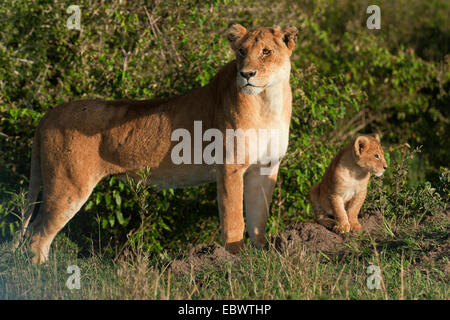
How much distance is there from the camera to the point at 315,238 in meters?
5.60

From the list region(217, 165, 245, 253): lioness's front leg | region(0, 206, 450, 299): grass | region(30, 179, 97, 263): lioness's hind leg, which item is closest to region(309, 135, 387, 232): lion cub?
region(0, 206, 450, 299): grass

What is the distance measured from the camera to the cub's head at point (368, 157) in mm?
5637

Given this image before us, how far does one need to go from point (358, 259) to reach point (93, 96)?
431cm

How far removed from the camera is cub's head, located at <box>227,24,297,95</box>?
5.20 m

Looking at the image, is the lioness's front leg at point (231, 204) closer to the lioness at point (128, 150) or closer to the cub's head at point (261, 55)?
the lioness at point (128, 150)

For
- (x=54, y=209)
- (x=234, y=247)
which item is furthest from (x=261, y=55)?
(x=54, y=209)

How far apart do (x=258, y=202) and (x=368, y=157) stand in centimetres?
109

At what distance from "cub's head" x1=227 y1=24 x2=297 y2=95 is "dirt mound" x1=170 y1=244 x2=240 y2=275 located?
4.50ft

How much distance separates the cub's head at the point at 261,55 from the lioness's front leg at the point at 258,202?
0.99 metres

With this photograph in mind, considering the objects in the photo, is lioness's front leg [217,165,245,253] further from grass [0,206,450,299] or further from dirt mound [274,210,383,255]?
dirt mound [274,210,383,255]

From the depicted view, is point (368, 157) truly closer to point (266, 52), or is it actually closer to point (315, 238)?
point (315, 238)

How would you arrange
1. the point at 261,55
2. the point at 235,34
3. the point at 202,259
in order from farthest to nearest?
1. the point at 235,34
2. the point at 202,259
3. the point at 261,55

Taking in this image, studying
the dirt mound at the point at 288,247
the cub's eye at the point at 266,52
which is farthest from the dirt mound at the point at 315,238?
the cub's eye at the point at 266,52
